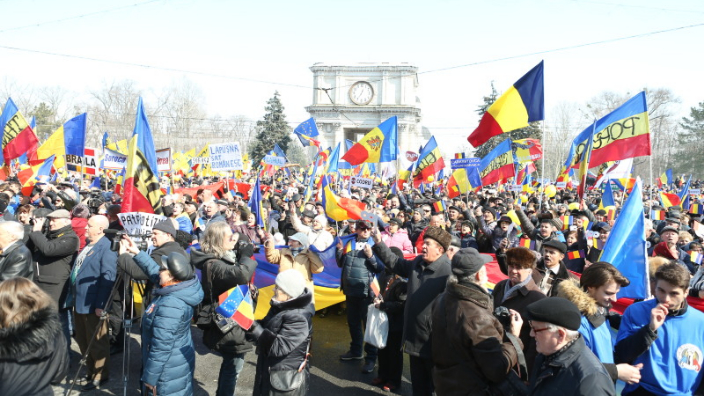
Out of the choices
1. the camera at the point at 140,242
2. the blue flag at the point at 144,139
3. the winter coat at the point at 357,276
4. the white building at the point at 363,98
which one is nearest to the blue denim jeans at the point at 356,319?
the winter coat at the point at 357,276

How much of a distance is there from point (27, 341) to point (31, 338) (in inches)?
0.9

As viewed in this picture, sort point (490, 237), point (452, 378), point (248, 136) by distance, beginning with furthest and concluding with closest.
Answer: point (248, 136) < point (490, 237) < point (452, 378)

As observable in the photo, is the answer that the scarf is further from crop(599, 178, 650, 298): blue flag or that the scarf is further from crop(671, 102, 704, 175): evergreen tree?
crop(671, 102, 704, 175): evergreen tree

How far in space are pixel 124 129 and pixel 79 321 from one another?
174 ft

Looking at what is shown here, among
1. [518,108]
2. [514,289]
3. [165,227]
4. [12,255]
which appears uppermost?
[518,108]

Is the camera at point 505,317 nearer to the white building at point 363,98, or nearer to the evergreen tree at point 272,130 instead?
the evergreen tree at point 272,130

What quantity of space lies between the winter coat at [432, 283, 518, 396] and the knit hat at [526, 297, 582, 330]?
47cm

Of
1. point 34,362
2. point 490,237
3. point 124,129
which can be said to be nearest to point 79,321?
point 34,362

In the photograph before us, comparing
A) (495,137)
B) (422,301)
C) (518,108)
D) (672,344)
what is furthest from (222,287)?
(495,137)

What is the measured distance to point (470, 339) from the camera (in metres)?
3.11

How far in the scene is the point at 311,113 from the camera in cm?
7188

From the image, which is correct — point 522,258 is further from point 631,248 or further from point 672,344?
point 631,248

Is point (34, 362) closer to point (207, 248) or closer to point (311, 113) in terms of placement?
point (207, 248)

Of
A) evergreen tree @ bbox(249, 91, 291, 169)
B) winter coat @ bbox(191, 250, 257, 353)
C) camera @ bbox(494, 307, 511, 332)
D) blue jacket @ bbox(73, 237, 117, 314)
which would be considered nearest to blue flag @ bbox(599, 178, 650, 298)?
camera @ bbox(494, 307, 511, 332)
